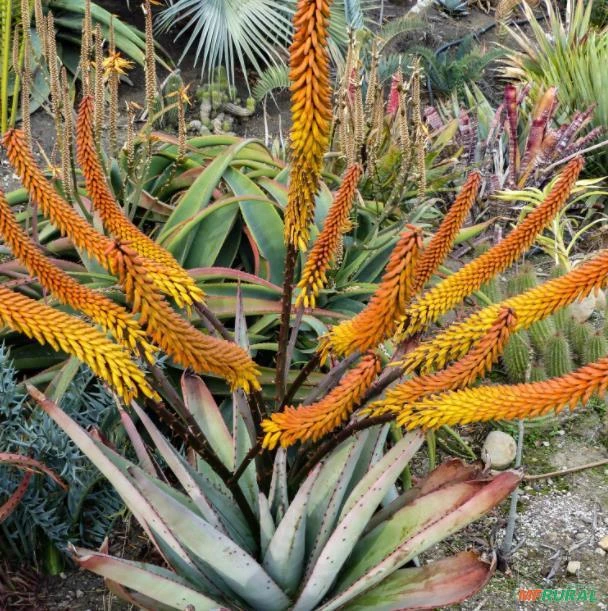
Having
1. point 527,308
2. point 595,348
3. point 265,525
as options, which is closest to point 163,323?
point 527,308

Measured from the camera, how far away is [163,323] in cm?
116

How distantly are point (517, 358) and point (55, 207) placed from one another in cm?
199

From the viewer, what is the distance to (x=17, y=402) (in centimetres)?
219

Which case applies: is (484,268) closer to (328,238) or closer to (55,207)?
(328,238)

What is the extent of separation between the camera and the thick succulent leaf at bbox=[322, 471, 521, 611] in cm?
151

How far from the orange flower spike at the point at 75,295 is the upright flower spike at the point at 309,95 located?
0.33 metres

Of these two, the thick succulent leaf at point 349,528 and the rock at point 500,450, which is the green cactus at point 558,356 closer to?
the rock at point 500,450

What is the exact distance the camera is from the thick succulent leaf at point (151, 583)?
4.80 feet

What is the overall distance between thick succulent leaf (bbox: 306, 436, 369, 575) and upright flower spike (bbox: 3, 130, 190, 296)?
59 cm

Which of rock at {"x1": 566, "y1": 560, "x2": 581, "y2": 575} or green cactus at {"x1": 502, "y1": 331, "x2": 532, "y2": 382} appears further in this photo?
green cactus at {"x1": 502, "y1": 331, "x2": 532, "y2": 382}

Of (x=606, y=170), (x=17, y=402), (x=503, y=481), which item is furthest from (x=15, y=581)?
(x=606, y=170)

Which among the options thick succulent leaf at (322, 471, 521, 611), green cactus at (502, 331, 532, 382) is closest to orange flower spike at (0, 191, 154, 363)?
thick succulent leaf at (322, 471, 521, 611)

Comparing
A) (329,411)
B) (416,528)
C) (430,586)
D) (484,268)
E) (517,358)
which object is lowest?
(517,358)

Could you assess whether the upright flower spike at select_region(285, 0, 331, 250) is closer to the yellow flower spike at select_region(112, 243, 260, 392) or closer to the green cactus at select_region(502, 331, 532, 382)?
the yellow flower spike at select_region(112, 243, 260, 392)
